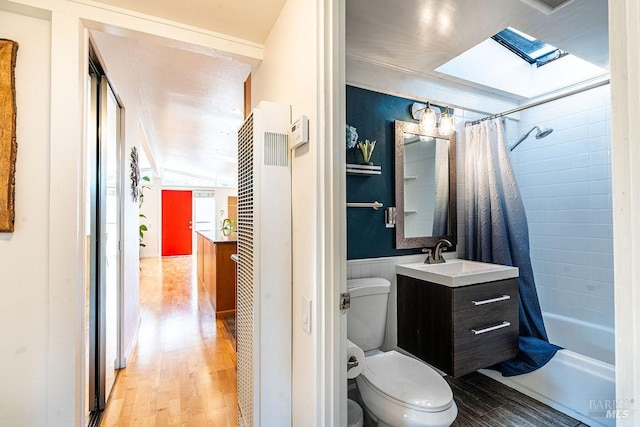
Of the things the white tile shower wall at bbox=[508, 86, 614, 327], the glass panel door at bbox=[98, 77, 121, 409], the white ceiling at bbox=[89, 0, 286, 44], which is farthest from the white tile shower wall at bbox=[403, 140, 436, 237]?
the glass panel door at bbox=[98, 77, 121, 409]

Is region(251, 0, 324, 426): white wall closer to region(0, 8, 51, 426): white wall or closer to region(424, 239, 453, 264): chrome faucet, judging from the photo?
region(0, 8, 51, 426): white wall

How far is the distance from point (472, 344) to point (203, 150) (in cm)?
535

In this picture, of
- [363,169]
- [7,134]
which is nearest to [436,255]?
[363,169]

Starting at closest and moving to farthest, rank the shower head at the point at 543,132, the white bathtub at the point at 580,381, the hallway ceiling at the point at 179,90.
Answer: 1. the white bathtub at the point at 580,381
2. the hallway ceiling at the point at 179,90
3. the shower head at the point at 543,132

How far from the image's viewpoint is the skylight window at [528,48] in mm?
2354

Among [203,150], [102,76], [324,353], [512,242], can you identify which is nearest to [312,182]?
[324,353]

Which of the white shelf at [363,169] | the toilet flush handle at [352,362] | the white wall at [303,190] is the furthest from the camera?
the white shelf at [363,169]

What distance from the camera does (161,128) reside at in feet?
Answer: 14.2

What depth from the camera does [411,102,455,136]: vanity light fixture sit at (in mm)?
2164

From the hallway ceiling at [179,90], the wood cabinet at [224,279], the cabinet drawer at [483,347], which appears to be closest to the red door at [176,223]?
the hallway ceiling at [179,90]

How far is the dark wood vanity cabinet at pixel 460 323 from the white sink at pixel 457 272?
1.3 inches

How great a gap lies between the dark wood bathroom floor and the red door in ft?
27.9

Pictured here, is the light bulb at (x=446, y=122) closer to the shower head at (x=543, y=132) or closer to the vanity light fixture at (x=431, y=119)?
the vanity light fixture at (x=431, y=119)

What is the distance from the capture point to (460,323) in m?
1.75
